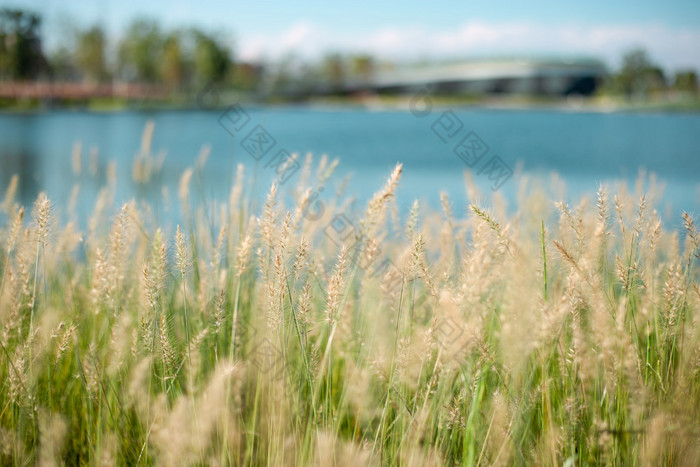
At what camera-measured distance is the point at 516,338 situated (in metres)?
1.57

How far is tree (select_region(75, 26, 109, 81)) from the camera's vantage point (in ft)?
134

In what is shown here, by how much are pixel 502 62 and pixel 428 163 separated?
114 ft

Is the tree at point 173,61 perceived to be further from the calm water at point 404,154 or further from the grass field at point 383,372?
the grass field at point 383,372

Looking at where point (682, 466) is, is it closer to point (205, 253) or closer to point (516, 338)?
point (516, 338)

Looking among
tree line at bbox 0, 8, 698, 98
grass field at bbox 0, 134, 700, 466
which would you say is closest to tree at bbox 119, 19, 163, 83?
tree line at bbox 0, 8, 698, 98

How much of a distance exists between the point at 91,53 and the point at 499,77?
108 feet

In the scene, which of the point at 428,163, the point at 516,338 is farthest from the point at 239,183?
the point at 428,163

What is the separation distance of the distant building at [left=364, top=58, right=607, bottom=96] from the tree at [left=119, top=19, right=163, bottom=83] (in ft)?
60.4

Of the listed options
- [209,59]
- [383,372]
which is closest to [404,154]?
[383,372]

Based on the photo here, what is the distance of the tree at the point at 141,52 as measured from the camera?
44812 millimetres

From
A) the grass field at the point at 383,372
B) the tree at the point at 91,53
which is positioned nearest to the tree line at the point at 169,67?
the tree at the point at 91,53

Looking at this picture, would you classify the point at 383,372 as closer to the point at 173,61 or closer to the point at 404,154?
the point at 404,154

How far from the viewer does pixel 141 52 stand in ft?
147

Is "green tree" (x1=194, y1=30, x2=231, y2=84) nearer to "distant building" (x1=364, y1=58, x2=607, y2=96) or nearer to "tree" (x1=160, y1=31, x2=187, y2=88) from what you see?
"tree" (x1=160, y1=31, x2=187, y2=88)
